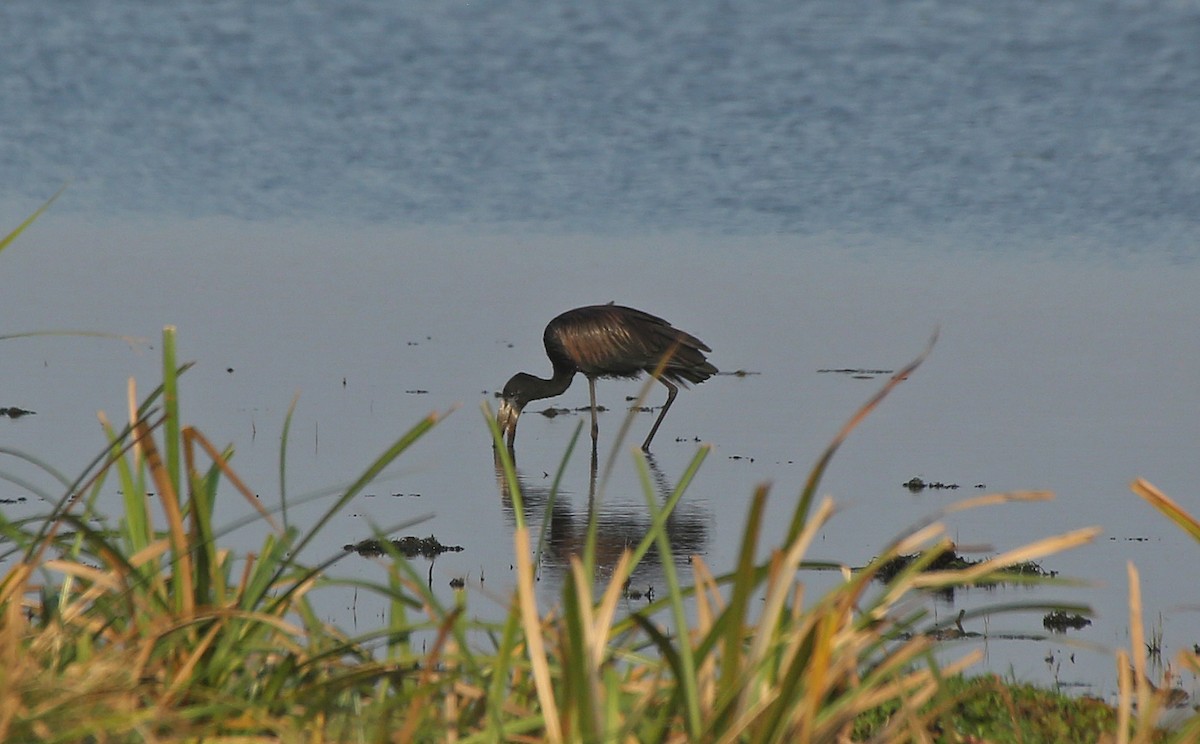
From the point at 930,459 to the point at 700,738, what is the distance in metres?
8.98

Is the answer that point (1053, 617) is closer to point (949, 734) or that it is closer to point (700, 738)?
point (949, 734)

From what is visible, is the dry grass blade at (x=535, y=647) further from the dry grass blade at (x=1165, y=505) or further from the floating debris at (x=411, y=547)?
the floating debris at (x=411, y=547)

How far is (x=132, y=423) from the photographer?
3.51 metres

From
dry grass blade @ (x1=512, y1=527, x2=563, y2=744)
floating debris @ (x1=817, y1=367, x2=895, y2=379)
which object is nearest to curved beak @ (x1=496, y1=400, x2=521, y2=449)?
floating debris @ (x1=817, y1=367, x2=895, y2=379)

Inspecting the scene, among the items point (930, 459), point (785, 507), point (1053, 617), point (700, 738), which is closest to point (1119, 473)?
point (930, 459)

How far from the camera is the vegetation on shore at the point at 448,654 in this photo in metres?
2.75

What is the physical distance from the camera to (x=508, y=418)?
13.7m

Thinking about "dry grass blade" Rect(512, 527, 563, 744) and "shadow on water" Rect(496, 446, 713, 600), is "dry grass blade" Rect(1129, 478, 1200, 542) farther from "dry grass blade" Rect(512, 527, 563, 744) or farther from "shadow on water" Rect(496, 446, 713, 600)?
"shadow on water" Rect(496, 446, 713, 600)

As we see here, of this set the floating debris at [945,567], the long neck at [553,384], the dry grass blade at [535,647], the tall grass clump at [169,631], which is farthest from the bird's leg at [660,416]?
the dry grass blade at [535,647]

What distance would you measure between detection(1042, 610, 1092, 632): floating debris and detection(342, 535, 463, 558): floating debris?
295 cm

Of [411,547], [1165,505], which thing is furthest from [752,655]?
[411,547]

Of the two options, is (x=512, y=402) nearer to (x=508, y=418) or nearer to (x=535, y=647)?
(x=508, y=418)

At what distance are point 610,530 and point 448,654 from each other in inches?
250

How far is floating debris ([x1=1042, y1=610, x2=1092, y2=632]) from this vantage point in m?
6.90
